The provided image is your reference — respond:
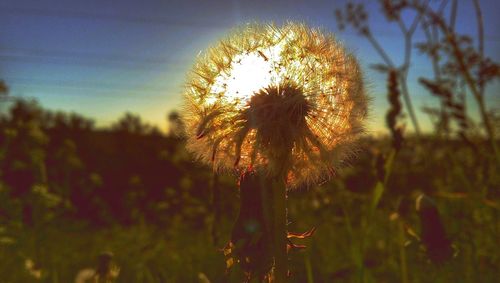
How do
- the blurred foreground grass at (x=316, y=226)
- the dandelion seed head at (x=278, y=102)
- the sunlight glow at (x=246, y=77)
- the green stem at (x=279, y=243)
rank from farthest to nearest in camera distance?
the blurred foreground grass at (x=316, y=226) < the sunlight glow at (x=246, y=77) < the dandelion seed head at (x=278, y=102) < the green stem at (x=279, y=243)

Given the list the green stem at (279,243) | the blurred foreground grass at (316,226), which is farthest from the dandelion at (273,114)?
the blurred foreground grass at (316,226)

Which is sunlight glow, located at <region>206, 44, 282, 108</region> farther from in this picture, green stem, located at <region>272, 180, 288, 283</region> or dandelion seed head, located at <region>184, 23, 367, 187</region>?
green stem, located at <region>272, 180, 288, 283</region>

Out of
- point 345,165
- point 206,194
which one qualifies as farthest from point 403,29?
point 206,194

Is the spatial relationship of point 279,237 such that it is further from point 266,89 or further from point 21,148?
point 21,148

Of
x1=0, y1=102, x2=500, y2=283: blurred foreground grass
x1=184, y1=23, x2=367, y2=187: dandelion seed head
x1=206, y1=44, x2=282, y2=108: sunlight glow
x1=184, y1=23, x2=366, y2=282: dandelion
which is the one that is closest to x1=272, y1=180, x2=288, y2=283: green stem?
x1=184, y1=23, x2=366, y2=282: dandelion

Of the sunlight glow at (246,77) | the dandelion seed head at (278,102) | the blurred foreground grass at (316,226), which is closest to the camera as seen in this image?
the dandelion seed head at (278,102)

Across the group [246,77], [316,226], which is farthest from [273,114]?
[316,226]

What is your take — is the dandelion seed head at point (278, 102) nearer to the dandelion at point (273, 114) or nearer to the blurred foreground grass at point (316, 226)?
the dandelion at point (273, 114)

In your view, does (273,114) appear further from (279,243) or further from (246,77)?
(279,243)
